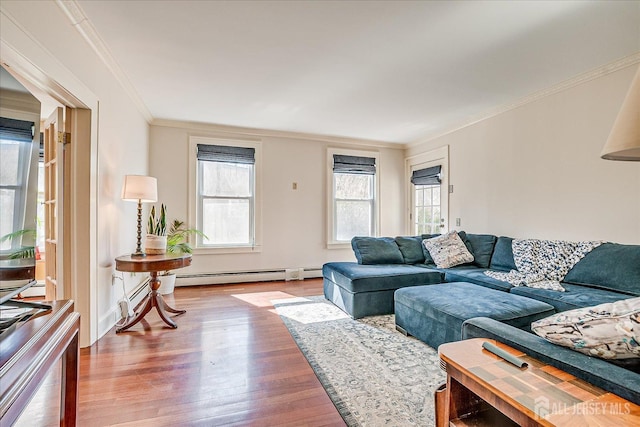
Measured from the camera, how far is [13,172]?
1031 millimetres

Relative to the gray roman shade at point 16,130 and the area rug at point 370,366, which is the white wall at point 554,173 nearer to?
the area rug at point 370,366

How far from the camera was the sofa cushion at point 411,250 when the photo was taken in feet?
12.8

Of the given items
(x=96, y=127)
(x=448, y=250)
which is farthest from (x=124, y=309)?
(x=448, y=250)

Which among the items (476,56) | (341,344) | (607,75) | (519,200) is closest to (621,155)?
(476,56)

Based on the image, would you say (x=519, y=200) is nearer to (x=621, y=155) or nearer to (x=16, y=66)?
(x=621, y=155)

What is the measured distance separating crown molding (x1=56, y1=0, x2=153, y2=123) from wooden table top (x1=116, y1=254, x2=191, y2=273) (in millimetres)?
1743

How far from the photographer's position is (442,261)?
11.8 ft

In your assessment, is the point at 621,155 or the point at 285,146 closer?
the point at 621,155

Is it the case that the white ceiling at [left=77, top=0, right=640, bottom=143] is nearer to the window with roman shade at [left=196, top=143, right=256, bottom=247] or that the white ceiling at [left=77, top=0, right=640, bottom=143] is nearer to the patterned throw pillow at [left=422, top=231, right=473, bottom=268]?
the window with roman shade at [left=196, top=143, right=256, bottom=247]

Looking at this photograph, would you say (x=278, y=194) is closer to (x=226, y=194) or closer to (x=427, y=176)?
(x=226, y=194)

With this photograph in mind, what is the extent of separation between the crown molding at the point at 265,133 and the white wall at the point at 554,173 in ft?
5.20

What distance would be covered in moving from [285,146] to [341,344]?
339 cm

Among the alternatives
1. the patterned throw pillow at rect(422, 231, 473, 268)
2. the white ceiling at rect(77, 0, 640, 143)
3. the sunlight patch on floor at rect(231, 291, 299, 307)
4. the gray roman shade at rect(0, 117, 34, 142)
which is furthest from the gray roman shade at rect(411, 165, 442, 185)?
→ the gray roman shade at rect(0, 117, 34, 142)

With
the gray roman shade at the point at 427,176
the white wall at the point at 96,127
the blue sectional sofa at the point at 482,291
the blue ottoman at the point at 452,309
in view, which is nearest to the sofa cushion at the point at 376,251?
the blue sectional sofa at the point at 482,291
